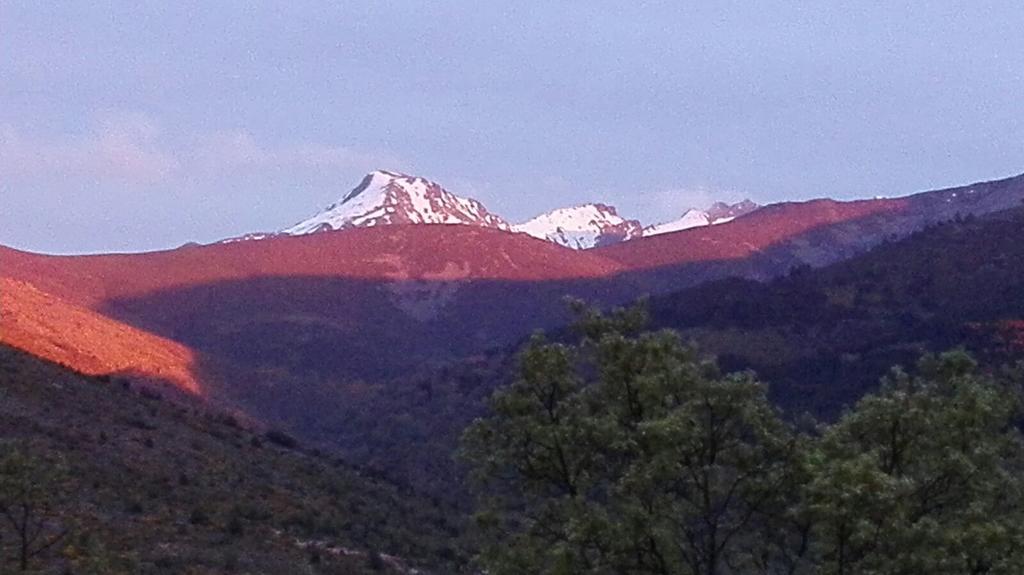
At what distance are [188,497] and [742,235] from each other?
101759 millimetres

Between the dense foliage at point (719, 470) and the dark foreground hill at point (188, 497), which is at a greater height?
the dense foliage at point (719, 470)

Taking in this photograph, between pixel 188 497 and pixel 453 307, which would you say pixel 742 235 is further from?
pixel 188 497

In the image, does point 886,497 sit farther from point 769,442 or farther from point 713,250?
point 713,250

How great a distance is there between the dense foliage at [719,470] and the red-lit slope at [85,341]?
43465 mm

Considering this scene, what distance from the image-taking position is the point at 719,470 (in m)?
9.46

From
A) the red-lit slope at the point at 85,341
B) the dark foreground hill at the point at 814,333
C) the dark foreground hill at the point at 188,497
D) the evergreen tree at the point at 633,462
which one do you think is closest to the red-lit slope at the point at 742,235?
the dark foreground hill at the point at 814,333

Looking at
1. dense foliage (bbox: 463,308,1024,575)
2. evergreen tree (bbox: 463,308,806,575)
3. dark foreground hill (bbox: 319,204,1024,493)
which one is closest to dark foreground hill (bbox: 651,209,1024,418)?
dark foreground hill (bbox: 319,204,1024,493)

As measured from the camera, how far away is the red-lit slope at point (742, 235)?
374 feet

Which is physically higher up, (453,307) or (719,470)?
(453,307)

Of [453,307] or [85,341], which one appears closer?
[85,341]

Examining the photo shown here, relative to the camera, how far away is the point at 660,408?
31.1 ft

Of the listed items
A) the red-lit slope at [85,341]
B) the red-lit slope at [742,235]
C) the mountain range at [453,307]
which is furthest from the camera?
the red-lit slope at [742,235]

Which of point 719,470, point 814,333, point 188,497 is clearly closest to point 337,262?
point 814,333

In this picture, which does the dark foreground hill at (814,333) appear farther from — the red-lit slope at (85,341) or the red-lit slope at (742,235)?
the red-lit slope at (742,235)
